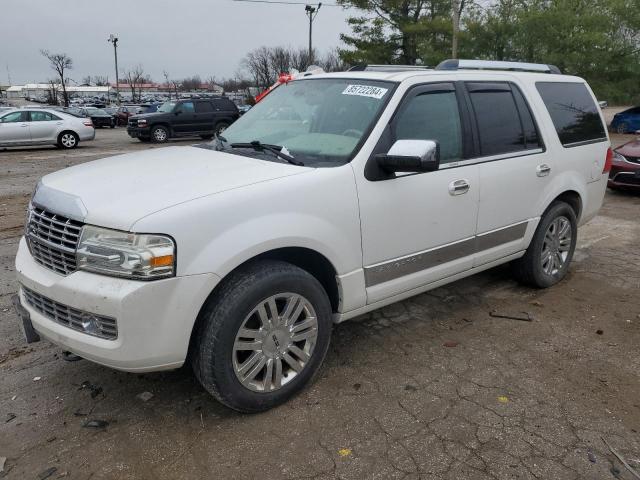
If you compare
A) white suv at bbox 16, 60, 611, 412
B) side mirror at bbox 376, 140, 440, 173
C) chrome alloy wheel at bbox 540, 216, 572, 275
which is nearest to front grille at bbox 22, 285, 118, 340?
white suv at bbox 16, 60, 611, 412

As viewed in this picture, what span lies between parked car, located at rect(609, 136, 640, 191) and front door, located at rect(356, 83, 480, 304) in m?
7.29

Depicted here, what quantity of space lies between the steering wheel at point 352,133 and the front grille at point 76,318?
1749mm

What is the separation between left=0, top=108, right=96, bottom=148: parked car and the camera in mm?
17531

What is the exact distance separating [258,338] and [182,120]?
19.9 meters

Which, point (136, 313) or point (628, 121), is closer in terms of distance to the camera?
point (136, 313)

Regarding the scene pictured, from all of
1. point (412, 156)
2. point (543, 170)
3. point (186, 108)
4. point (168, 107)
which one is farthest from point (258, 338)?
point (168, 107)

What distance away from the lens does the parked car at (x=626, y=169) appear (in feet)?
30.9

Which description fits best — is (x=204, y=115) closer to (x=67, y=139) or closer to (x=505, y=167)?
(x=67, y=139)

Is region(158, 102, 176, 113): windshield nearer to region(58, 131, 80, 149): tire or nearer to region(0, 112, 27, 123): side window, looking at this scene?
region(58, 131, 80, 149): tire

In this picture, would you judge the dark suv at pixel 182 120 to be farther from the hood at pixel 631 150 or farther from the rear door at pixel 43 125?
the hood at pixel 631 150

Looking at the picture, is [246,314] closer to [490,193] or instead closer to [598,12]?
[490,193]

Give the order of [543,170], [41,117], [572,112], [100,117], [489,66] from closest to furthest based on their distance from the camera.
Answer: [543,170]
[489,66]
[572,112]
[41,117]
[100,117]

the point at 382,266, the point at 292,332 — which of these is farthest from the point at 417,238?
the point at 292,332

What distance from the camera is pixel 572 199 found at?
4773 millimetres
